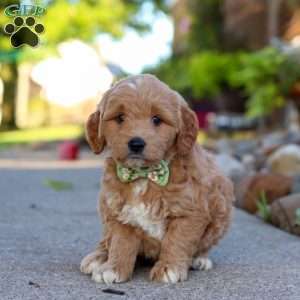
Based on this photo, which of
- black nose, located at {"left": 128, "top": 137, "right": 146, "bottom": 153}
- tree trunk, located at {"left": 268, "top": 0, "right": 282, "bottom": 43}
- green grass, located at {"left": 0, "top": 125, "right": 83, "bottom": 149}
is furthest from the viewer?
green grass, located at {"left": 0, "top": 125, "right": 83, "bottom": 149}

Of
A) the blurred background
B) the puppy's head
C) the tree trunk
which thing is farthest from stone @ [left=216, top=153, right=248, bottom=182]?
the tree trunk

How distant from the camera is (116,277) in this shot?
388 cm

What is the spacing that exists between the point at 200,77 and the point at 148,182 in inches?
482

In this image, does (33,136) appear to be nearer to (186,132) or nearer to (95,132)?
(95,132)

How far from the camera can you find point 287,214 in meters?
5.95

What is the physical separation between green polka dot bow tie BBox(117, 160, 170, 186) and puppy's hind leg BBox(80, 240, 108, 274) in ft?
1.61

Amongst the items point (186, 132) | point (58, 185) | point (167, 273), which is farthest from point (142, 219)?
point (58, 185)

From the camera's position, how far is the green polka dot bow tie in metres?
3.92

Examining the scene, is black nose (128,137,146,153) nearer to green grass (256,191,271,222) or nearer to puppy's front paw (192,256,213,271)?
puppy's front paw (192,256,213,271)

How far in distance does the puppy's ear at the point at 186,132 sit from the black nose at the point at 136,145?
0.33 meters

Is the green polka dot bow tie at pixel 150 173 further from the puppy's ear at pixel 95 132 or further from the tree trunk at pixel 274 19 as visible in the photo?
the tree trunk at pixel 274 19

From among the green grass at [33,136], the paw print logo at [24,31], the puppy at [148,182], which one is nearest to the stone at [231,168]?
the paw print logo at [24,31]

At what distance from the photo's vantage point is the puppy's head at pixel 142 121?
371cm

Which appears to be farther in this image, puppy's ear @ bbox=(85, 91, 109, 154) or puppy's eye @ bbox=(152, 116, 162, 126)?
puppy's ear @ bbox=(85, 91, 109, 154)
